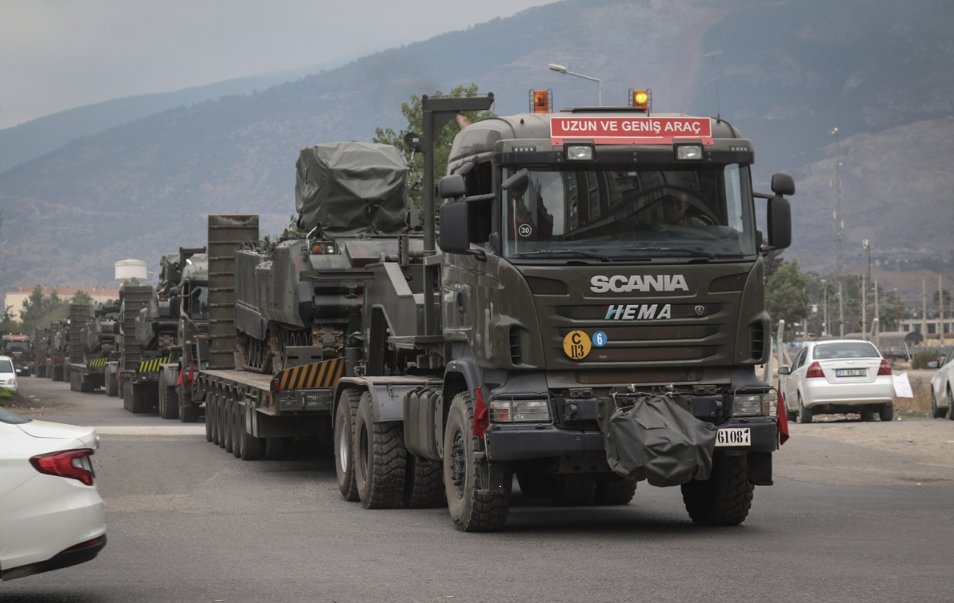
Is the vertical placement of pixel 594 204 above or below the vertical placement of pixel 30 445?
above

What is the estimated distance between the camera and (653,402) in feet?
42.8

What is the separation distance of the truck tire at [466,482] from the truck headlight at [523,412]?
40 cm

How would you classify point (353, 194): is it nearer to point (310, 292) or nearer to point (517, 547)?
point (310, 292)

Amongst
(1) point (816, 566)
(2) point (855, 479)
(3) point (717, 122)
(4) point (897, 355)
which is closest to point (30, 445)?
(1) point (816, 566)

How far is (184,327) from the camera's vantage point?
34344 mm

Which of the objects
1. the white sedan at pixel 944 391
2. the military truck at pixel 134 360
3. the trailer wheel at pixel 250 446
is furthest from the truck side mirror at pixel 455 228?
the military truck at pixel 134 360

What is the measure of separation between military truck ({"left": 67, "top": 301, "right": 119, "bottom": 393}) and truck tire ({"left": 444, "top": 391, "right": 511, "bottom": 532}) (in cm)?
4179

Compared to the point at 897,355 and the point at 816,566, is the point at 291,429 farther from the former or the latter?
the point at 897,355

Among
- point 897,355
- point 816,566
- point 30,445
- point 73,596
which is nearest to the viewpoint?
point 30,445

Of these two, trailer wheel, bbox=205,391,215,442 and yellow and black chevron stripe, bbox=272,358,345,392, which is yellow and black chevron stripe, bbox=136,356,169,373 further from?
yellow and black chevron stripe, bbox=272,358,345,392

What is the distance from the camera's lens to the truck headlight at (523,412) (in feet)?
42.8

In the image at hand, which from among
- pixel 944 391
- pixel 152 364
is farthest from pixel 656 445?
pixel 152 364

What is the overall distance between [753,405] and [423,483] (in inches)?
156

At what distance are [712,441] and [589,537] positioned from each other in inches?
52.3
